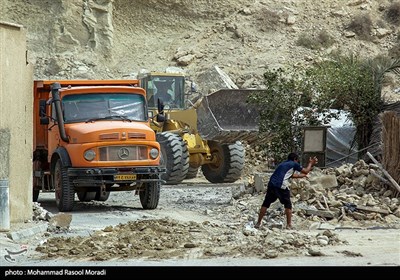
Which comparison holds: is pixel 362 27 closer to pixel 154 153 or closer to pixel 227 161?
pixel 227 161

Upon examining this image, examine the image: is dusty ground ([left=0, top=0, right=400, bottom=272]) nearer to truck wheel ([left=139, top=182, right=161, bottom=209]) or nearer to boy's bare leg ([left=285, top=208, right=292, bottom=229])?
truck wheel ([left=139, top=182, right=161, bottom=209])

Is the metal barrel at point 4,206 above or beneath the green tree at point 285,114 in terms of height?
beneath

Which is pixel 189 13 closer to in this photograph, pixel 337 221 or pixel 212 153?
pixel 212 153

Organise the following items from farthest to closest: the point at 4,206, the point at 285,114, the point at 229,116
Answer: the point at 229,116
the point at 285,114
the point at 4,206

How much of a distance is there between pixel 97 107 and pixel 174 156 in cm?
639

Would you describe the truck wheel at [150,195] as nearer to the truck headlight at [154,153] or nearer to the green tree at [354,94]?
the truck headlight at [154,153]

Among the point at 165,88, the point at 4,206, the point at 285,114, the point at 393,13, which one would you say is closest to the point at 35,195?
the point at 285,114

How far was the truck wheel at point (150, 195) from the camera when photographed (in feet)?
72.0

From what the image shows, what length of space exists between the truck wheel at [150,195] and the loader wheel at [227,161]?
830 cm

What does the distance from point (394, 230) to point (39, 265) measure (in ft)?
22.6

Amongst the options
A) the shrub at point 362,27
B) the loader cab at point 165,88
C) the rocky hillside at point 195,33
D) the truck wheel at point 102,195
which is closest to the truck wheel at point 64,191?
the truck wheel at point 102,195

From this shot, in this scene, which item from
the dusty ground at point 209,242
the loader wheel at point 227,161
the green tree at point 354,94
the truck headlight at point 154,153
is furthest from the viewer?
the loader wheel at point 227,161

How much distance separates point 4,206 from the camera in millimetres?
16781
